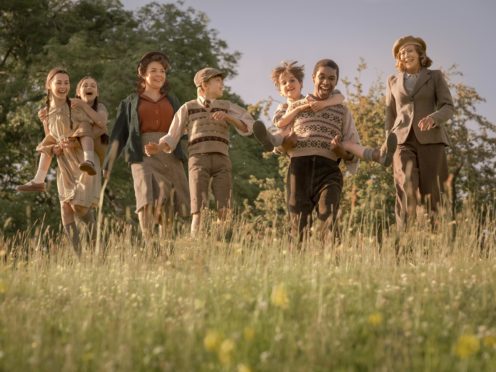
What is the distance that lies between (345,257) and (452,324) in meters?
2.03

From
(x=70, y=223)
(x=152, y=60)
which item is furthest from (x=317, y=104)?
(x=70, y=223)

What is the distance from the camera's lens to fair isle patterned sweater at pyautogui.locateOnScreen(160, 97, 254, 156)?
8.90 m

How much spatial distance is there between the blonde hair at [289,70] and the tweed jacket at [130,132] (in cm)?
111

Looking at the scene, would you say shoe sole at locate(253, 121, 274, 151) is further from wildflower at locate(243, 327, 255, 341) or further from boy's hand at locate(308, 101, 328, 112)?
wildflower at locate(243, 327, 255, 341)

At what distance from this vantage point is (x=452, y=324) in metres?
5.55

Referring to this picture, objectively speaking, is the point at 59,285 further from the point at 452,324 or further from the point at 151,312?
the point at 452,324

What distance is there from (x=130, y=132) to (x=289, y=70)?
1695 mm

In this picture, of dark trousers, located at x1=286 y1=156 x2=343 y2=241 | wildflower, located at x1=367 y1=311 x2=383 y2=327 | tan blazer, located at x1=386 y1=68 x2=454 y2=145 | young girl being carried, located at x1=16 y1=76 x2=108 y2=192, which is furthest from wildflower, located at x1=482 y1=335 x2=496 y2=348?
young girl being carried, located at x1=16 y1=76 x2=108 y2=192

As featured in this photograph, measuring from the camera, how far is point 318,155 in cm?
837

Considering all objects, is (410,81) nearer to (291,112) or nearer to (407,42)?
(407,42)

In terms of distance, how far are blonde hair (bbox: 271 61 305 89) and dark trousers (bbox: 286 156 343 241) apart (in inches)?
33.6

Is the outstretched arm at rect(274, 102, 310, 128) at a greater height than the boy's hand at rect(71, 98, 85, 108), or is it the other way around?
the boy's hand at rect(71, 98, 85, 108)

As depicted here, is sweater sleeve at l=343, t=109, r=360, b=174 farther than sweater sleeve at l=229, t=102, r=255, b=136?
No

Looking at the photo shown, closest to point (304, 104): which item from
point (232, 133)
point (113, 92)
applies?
point (113, 92)
